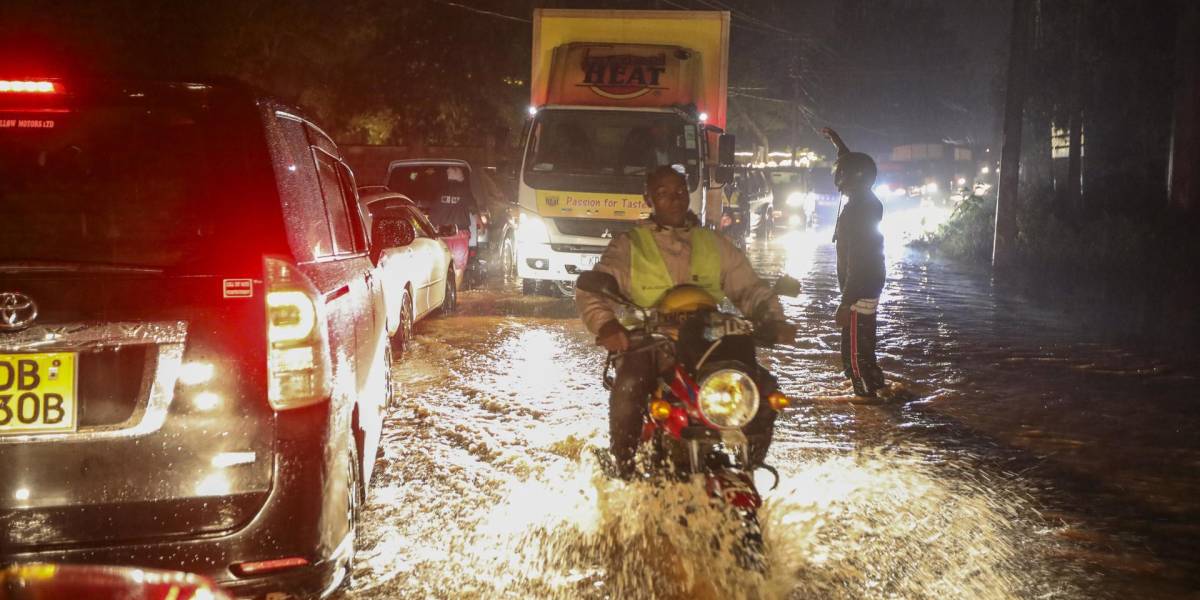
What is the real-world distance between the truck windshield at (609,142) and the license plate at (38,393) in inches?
397

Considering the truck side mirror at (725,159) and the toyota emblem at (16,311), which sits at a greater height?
the truck side mirror at (725,159)

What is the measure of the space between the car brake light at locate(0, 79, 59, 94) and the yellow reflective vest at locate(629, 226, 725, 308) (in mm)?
2267

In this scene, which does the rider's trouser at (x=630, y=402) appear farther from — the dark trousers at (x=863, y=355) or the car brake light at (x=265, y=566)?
the dark trousers at (x=863, y=355)

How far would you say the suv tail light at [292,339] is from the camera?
3055 millimetres

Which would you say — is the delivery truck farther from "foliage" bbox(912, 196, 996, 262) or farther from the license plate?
"foliage" bbox(912, 196, 996, 262)

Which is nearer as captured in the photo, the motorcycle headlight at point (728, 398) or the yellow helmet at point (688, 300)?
the motorcycle headlight at point (728, 398)

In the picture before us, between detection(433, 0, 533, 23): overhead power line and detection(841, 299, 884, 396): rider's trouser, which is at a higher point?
detection(433, 0, 533, 23): overhead power line

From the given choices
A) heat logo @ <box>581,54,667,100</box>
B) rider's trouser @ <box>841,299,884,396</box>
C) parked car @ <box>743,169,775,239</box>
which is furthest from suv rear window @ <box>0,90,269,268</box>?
parked car @ <box>743,169,775,239</box>

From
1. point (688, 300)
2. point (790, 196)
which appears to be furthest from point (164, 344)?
point (790, 196)

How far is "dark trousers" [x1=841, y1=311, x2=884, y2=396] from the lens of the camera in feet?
25.0

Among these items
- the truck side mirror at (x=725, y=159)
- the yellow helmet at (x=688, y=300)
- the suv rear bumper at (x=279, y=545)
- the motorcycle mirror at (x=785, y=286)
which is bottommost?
the suv rear bumper at (x=279, y=545)

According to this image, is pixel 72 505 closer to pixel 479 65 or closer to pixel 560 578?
pixel 560 578

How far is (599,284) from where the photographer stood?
4043 millimetres

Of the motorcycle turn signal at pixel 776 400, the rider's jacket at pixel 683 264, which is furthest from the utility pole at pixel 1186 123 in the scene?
the motorcycle turn signal at pixel 776 400
